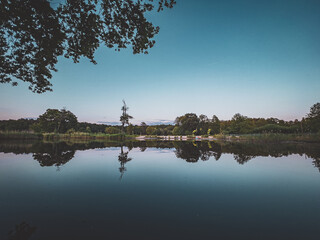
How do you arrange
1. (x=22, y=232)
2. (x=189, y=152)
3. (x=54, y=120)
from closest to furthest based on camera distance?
(x=22, y=232)
(x=189, y=152)
(x=54, y=120)

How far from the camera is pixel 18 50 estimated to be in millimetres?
5797

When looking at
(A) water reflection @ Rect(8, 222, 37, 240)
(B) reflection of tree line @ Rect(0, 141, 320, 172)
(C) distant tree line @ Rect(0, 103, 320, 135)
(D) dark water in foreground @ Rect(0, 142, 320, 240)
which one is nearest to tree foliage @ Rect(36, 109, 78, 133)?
(C) distant tree line @ Rect(0, 103, 320, 135)

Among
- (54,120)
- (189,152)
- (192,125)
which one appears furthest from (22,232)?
(192,125)

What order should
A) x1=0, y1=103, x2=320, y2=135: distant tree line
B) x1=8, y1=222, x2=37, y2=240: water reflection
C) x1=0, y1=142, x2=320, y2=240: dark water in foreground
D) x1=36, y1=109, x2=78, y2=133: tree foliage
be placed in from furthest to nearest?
1. x1=36, y1=109, x2=78, y2=133: tree foliage
2. x1=0, y1=103, x2=320, y2=135: distant tree line
3. x1=0, y1=142, x2=320, y2=240: dark water in foreground
4. x1=8, y1=222, x2=37, y2=240: water reflection

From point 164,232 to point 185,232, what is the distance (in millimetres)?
324

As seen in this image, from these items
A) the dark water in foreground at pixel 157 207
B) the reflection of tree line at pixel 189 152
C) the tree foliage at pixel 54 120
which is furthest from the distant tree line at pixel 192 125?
the dark water in foreground at pixel 157 207

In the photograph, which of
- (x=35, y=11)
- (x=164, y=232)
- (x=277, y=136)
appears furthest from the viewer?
(x=277, y=136)

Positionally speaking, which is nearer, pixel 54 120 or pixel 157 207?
pixel 157 207

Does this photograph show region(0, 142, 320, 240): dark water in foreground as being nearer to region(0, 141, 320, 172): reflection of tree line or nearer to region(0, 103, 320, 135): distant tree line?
region(0, 141, 320, 172): reflection of tree line

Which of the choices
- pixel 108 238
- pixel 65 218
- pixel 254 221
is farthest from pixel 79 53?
pixel 254 221

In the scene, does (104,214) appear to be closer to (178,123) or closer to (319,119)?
(319,119)

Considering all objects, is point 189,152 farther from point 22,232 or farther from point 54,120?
point 54,120

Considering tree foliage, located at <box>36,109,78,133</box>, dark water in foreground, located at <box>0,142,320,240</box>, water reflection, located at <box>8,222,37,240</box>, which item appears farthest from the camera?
tree foliage, located at <box>36,109,78,133</box>

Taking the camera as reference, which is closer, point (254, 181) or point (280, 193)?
point (280, 193)
